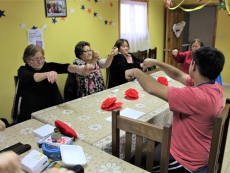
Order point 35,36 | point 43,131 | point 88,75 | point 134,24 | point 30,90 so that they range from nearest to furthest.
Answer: point 43,131 < point 30,90 < point 88,75 < point 35,36 < point 134,24

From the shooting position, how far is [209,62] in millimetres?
1115

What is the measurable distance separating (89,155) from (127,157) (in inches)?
9.4

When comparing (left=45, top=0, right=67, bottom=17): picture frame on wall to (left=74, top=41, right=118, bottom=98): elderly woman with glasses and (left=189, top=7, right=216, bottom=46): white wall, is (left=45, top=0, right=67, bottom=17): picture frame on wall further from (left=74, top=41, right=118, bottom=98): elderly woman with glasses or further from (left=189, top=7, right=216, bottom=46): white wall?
(left=189, top=7, right=216, bottom=46): white wall

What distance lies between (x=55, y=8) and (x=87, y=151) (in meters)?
2.42

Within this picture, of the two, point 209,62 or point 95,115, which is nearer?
point 209,62

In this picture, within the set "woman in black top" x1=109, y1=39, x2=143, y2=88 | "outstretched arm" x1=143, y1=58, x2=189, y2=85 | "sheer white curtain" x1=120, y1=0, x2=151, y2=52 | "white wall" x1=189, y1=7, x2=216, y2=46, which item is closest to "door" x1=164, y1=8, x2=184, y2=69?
"sheer white curtain" x1=120, y1=0, x2=151, y2=52

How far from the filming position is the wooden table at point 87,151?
0.96 meters

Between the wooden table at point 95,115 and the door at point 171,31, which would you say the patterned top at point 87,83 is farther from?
the door at point 171,31

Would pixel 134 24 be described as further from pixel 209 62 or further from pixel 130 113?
pixel 209 62

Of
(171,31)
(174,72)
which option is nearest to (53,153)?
(174,72)

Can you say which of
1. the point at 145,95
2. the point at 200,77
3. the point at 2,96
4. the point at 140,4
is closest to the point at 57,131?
the point at 200,77

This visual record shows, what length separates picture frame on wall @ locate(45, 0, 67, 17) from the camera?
109 inches

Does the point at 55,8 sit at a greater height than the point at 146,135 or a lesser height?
greater

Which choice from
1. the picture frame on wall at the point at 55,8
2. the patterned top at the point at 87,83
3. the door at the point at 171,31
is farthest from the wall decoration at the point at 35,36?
the door at the point at 171,31
